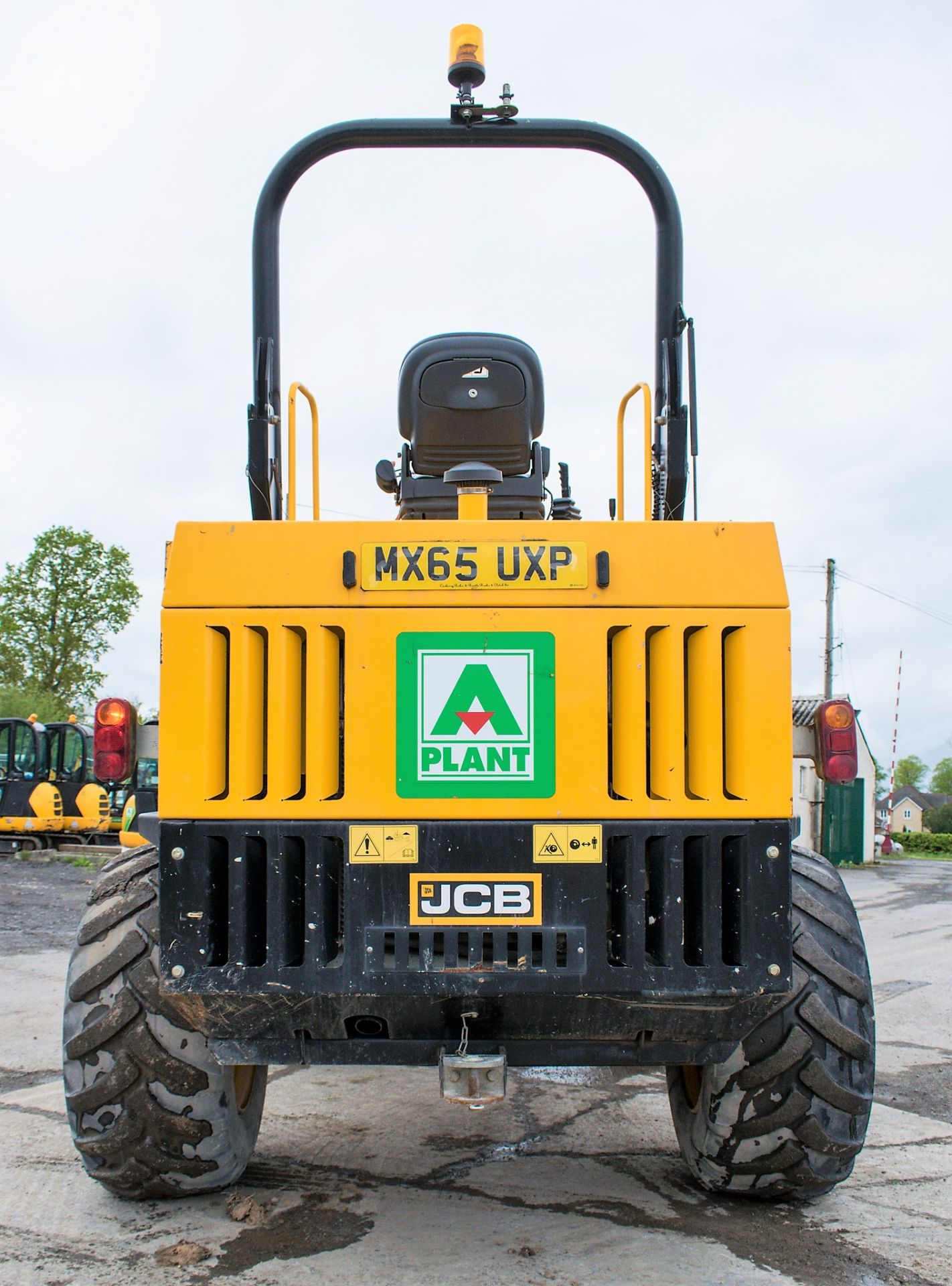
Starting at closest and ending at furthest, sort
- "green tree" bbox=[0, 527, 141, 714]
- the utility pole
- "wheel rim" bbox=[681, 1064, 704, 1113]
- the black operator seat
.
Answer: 1. "wheel rim" bbox=[681, 1064, 704, 1113]
2. the black operator seat
3. the utility pole
4. "green tree" bbox=[0, 527, 141, 714]

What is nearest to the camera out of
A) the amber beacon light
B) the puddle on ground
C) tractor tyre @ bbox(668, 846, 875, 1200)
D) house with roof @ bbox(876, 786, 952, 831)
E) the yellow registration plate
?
the yellow registration plate

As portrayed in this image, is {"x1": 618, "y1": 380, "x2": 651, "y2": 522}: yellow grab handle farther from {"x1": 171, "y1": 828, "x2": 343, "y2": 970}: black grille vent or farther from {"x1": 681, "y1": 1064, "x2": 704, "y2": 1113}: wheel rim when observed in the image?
{"x1": 681, "y1": 1064, "x2": 704, "y2": 1113}: wheel rim

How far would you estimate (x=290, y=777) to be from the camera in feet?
9.66

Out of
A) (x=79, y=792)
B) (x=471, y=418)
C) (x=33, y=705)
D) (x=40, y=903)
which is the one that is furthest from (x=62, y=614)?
(x=471, y=418)

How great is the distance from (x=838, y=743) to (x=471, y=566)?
1.31 metres

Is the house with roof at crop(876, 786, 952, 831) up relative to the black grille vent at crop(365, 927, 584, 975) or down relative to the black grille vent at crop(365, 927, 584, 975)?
down

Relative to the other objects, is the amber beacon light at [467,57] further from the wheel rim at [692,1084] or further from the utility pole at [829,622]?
the utility pole at [829,622]

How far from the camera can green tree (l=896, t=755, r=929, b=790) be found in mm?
118375

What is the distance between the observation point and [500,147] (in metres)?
3.88

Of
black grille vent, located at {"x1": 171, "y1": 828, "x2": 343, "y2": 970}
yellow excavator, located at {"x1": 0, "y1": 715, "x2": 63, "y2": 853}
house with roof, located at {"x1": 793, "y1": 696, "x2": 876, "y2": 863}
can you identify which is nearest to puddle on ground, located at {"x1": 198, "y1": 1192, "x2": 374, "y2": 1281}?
black grille vent, located at {"x1": 171, "y1": 828, "x2": 343, "y2": 970}

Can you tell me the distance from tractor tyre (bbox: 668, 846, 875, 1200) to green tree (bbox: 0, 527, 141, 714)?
42565 millimetres

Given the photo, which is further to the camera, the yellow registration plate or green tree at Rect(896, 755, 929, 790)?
green tree at Rect(896, 755, 929, 790)

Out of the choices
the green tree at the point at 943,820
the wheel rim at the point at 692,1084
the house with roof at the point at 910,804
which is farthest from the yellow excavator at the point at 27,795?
the house with roof at the point at 910,804

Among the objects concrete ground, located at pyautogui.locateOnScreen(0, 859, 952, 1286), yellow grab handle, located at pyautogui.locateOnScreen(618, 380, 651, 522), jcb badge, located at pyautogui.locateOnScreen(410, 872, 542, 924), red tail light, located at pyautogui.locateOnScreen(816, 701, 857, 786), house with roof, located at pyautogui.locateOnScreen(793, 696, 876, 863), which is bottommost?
house with roof, located at pyautogui.locateOnScreen(793, 696, 876, 863)
